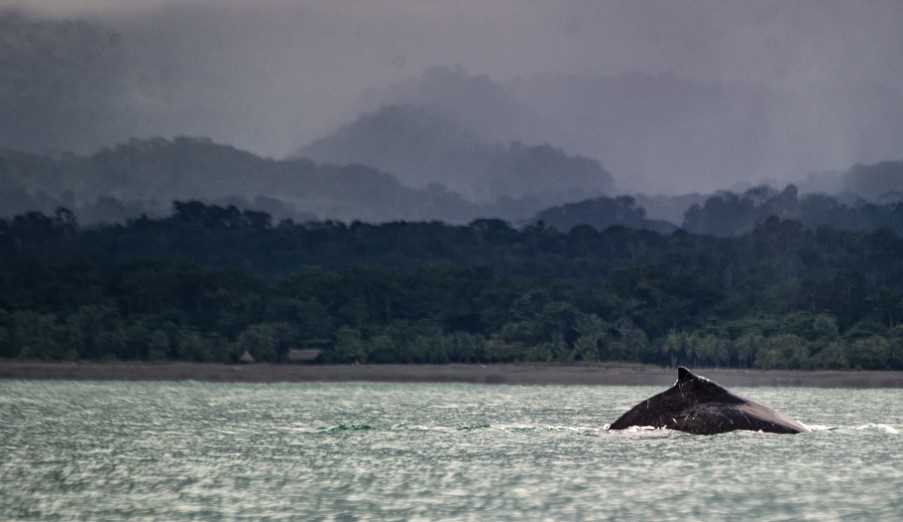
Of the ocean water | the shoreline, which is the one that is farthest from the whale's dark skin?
the shoreline

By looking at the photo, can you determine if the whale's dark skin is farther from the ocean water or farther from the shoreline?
the shoreline

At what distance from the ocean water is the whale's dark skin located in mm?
844

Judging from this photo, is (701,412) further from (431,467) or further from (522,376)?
(522,376)

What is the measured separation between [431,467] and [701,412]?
51.7 ft

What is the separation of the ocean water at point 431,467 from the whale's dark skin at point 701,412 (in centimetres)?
84

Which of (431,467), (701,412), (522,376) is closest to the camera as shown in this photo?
(431,467)

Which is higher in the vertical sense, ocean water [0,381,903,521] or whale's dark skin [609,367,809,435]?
whale's dark skin [609,367,809,435]

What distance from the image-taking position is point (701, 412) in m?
71.3

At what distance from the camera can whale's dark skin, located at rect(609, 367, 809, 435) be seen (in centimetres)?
7081

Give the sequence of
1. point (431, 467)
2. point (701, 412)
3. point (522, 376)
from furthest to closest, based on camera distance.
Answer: point (522, 376) → point (701, 412) → point (431, 467)

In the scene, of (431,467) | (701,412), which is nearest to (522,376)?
(701,412)

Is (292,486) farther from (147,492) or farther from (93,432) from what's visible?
(93,432)

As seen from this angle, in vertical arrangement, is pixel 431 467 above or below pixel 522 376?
below

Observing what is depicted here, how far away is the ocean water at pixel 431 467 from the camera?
4812 cm
